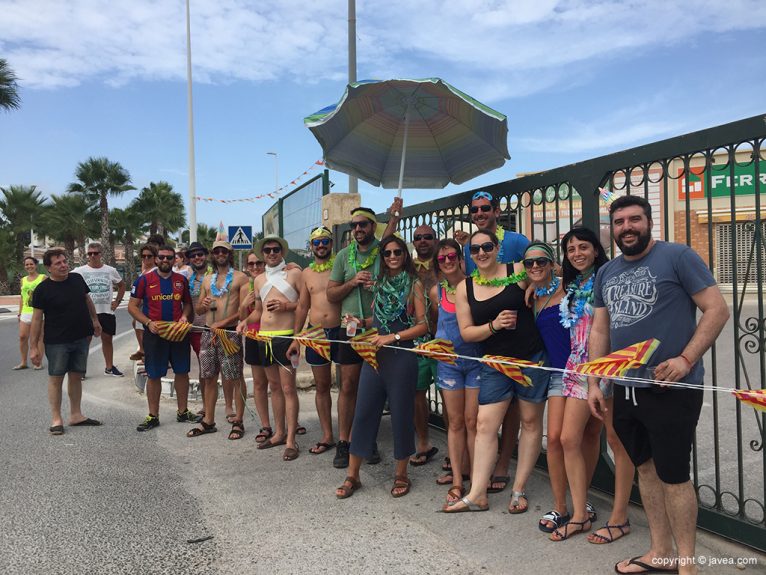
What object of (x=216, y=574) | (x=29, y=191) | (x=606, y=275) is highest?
(x=29, y=191)

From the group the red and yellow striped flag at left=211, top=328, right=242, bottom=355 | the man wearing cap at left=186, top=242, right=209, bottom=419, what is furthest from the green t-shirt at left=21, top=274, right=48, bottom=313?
the red and yellow striped flag at left=211, top=328, right=242, bottom=355

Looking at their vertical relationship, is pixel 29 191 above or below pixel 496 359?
above

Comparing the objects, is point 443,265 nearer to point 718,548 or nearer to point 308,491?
point 308,491

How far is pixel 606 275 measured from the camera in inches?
127

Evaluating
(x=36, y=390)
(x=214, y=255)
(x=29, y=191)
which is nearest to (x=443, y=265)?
(x=214, y=255)

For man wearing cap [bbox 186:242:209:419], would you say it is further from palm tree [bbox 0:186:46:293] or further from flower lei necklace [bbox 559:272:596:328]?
palm tree [bbox 0:186:46:293]

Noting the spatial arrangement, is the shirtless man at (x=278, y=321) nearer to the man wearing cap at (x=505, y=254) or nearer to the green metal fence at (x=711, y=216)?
the green metal fence at (x=711, y=216)

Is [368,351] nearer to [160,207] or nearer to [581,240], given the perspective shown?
[581,240]

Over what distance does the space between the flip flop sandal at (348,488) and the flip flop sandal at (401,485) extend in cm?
28

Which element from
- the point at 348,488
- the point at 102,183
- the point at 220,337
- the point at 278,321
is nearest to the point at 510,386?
the point at 348,488

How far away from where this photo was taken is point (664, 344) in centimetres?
293

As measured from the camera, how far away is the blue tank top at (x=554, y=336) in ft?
12.3

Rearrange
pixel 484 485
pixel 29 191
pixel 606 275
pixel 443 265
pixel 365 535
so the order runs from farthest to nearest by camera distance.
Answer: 1. pixel 29 191
2. pixel 443 265
3. pixel 484 485
4. pixel 365 535
5. pixel 606 275

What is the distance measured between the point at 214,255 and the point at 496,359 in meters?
3.72
